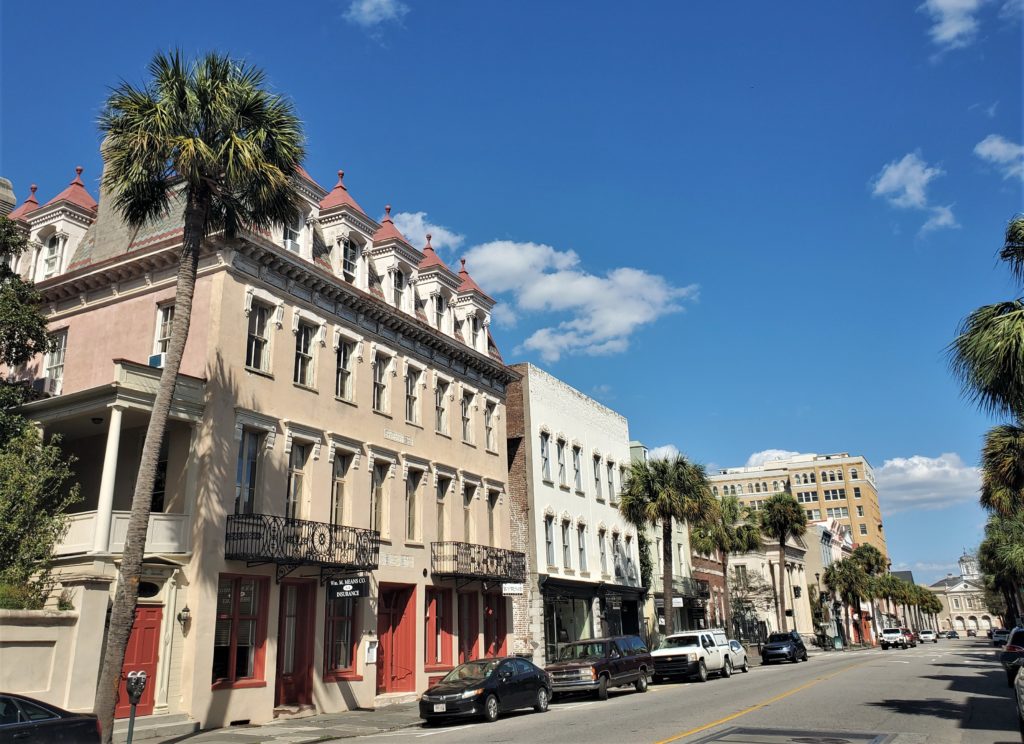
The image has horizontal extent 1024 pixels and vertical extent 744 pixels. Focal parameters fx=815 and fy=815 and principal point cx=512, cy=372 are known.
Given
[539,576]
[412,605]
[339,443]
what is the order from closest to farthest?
[339,443] < [412,605] < [539,576]

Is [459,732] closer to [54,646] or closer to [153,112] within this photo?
[54,646]

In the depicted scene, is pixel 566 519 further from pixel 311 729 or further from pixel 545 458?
pixel 311 729

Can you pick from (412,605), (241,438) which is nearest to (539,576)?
(412,605)

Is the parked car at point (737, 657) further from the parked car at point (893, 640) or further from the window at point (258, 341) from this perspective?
the parked car at point (893, 640)

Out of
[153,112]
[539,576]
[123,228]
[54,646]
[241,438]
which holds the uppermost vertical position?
[123,228]

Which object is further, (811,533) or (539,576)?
(811,533)

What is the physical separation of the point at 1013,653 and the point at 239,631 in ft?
69.2

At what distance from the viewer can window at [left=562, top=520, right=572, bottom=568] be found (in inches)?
1377

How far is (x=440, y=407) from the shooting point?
2922 centimetres

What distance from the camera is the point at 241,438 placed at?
2041 centimetres

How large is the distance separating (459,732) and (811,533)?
81.4 metres

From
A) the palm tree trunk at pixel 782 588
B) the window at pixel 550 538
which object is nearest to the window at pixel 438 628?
the window at pixel 550 538

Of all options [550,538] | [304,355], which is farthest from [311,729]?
[550,538]

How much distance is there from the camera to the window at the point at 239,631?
748 inches
